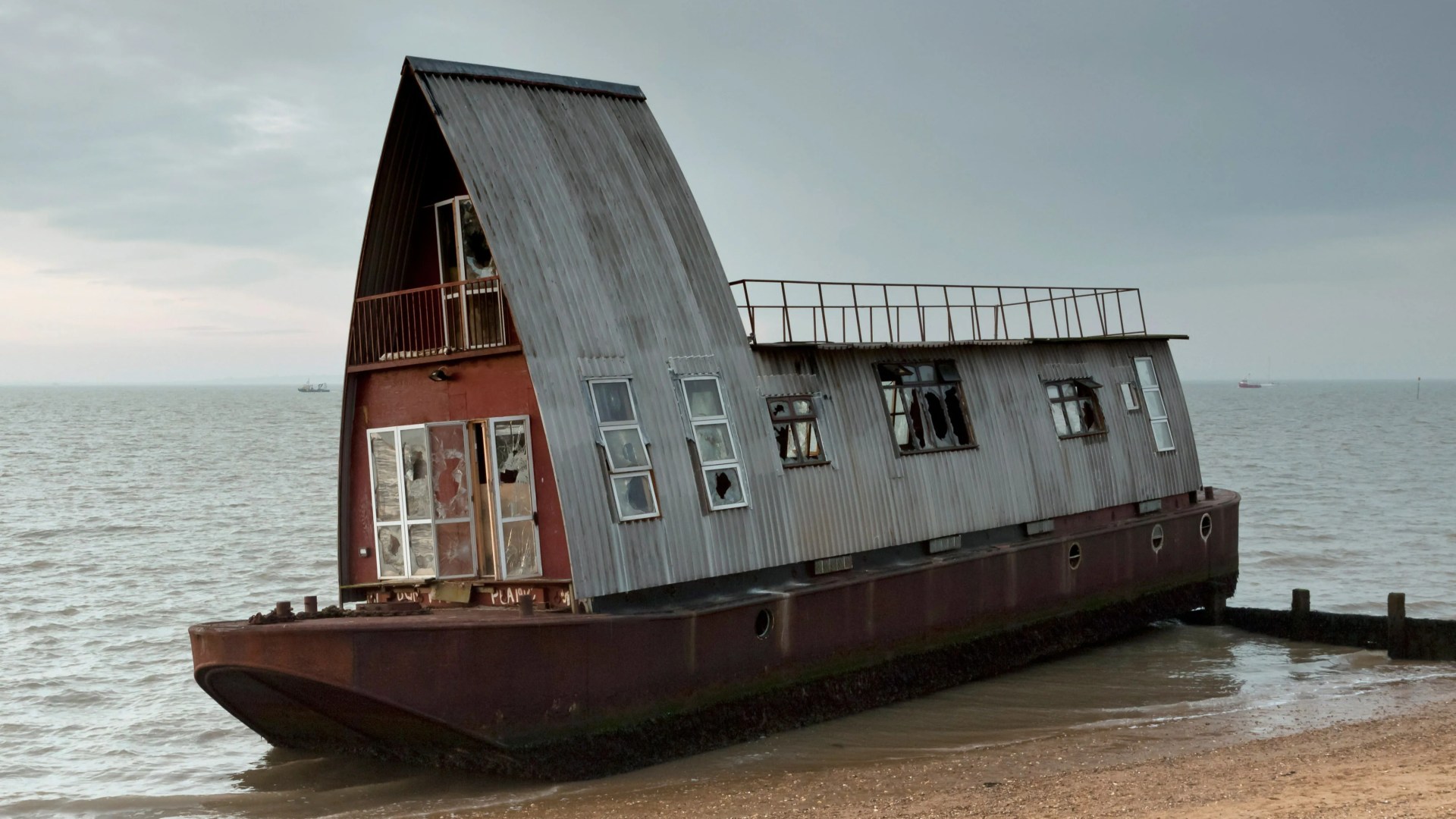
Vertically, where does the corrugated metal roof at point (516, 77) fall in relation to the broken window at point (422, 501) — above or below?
above

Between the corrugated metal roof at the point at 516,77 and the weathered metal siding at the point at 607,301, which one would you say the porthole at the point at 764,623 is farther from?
the corrugated metal roof at the point at 516,77

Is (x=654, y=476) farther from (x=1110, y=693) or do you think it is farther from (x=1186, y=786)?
(x=1110, y=693)

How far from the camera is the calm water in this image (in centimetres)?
1495

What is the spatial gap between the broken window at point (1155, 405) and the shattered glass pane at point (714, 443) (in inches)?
407

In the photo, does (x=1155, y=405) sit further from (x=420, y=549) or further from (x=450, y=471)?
(x=420, y=549)

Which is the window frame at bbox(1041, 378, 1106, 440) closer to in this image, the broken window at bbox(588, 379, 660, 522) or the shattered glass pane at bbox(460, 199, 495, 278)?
the broken window at bbox(588, 379, 660, 522)

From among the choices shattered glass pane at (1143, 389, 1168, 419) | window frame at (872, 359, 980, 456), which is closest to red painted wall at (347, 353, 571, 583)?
window frame at (872, 359, 980, 456)

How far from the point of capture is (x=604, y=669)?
13.2 meters

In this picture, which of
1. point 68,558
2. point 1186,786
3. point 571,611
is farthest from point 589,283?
point 68,558

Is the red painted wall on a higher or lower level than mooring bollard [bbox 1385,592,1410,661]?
higher

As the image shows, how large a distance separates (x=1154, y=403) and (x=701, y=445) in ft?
36.7

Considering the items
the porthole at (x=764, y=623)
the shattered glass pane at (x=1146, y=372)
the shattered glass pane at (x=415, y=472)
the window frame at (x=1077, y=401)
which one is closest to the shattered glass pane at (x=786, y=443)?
the porthole at (x=764, y=623)

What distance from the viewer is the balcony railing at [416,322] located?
50.3 ft

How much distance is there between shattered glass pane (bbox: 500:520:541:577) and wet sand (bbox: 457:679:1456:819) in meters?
2.34
